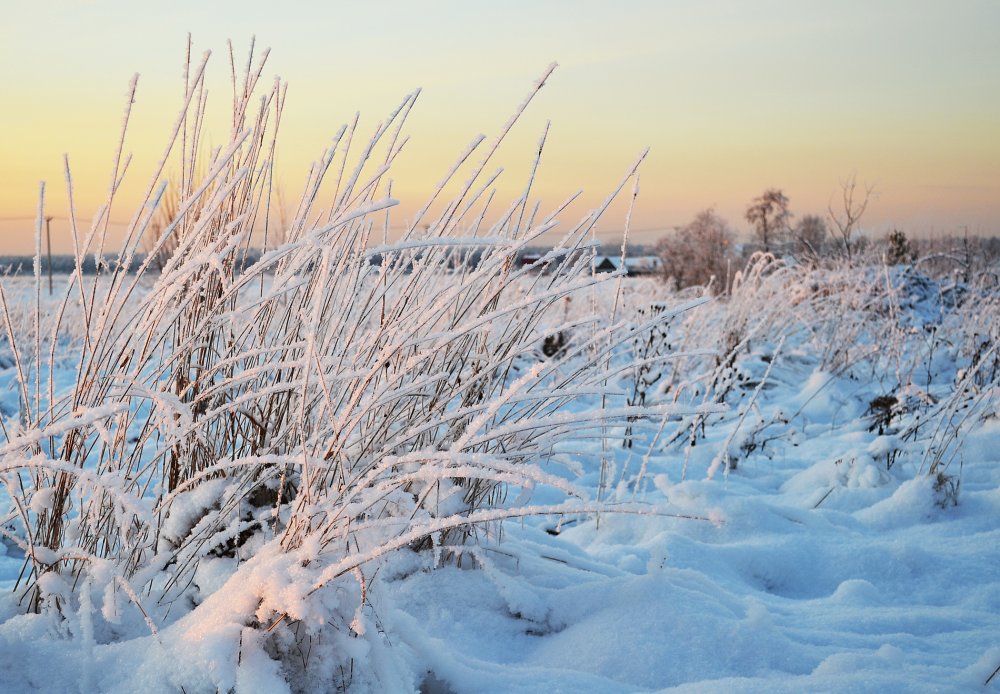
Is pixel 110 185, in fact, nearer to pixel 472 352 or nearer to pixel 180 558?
pixel 180 558

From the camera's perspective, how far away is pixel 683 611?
1.61 m

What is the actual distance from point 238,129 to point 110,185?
309 mm

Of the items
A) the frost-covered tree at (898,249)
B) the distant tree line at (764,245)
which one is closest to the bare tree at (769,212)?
the distant tree line at (764,245)

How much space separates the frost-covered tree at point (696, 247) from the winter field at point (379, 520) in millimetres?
23917

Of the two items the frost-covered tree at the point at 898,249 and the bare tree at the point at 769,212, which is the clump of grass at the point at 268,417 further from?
the bare tree at the point at 769,212

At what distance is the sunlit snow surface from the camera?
1.17m

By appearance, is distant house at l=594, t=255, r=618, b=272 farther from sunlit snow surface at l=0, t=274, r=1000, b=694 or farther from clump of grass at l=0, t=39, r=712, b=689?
sunlit snow surface at l=0, t=274, r=1000, b=694

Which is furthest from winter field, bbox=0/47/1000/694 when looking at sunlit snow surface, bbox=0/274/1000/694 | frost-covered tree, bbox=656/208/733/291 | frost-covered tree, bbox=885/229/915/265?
frost-covered tree, bbox=656/208/733/291

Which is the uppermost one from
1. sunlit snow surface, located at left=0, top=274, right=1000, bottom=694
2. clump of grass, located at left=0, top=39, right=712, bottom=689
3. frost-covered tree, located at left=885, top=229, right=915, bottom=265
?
frost-covered tree, located at left=885, top=229, right=915, bottom=265

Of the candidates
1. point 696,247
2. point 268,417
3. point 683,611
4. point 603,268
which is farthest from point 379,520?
point 696,247

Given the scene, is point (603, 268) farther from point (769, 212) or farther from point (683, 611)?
point (769, 212)

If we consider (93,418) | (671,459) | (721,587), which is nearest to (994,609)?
(721,587)

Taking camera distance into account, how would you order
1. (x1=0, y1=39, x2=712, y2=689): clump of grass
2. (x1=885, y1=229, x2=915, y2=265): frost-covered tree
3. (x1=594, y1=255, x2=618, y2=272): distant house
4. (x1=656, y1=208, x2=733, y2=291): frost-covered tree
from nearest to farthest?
(x1=0, y1=39, x2=712, y2=689): clump of grass → (x1=594, y1=255, x2=618, y2=272): distant house → (x1=885, y1=229, x2=915, y2=265): frost-covered tree → (x1=656, y1=208, x2=733, y2=291): frost-covered tree

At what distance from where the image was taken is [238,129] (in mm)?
1520
